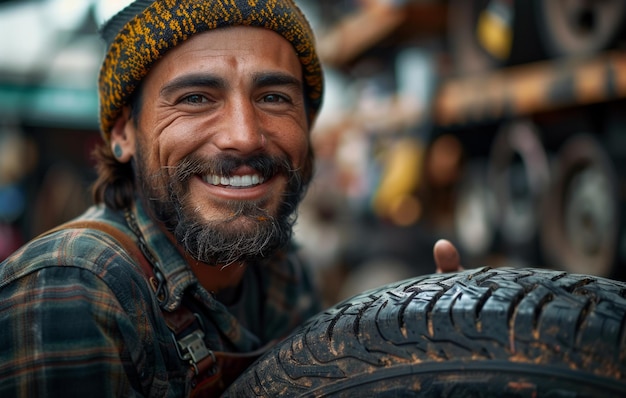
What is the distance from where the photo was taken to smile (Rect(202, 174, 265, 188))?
4.90 ft

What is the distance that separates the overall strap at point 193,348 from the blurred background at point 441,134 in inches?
22.4

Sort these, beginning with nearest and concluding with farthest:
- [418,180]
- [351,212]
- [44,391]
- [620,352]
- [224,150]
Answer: [620,352]
[44,391]
[224,150]
[418,180]
[351,212]

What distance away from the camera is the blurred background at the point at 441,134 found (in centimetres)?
315

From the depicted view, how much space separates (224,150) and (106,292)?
418 mm

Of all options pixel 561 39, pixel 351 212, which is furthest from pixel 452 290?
pixel 351 212

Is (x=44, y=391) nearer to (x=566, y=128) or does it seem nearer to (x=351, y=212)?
(x=566, y=128)

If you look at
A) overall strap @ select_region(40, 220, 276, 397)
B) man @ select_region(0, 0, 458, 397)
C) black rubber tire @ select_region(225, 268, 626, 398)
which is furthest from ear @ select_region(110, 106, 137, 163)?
black rubber tire @ select_region(225, 268, 626, 398)

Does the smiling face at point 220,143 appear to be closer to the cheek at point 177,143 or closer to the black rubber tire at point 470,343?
the cheek at point 177,143

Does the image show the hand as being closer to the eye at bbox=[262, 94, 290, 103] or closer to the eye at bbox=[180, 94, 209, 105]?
the eye at bbox=[262, 94, 290, 103]

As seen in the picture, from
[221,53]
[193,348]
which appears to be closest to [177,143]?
[221,53]

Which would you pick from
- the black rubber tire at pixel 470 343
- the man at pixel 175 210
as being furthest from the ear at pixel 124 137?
the black rubber tire at pixel 470 343

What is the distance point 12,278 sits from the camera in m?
1.23

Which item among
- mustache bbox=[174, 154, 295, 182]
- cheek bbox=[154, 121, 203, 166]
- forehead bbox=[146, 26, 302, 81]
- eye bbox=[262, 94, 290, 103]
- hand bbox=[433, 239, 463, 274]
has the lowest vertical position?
hand bbox=[433, 239, 463, 274]

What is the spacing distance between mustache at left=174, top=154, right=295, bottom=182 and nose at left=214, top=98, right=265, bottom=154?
2 centimetres
